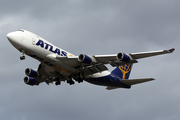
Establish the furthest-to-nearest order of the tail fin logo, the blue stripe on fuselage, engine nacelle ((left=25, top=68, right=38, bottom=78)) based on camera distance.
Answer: the tail fin logo < the blue stripe on fuselage < engine nacelle ((left=25, top=68, right=38, bottom=78))

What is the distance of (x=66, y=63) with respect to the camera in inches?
1556

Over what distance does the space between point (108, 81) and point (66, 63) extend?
8.48 metres

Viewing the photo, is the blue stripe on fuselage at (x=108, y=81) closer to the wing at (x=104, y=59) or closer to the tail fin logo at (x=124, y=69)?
the tail fin logo at (x=124, y=69)

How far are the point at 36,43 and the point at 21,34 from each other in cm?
210

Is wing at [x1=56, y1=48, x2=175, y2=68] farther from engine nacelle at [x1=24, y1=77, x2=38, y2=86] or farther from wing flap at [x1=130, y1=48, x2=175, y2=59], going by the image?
engine nacelle at [x1=24, y1=77, x2=38, y2=86]

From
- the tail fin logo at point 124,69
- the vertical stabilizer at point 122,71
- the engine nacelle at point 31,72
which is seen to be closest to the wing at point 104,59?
the engine nacelle at point 31,72

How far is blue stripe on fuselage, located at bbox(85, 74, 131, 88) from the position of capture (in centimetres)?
4444

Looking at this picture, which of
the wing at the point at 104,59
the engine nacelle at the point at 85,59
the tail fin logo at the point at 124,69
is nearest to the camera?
the wing at the point at 104,59

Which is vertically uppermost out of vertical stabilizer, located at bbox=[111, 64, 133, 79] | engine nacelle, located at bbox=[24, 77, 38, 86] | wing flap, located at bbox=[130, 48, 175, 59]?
vertical stabilizer, located at bbox=[111, 64, 133, 79]

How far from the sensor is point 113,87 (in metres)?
48.3

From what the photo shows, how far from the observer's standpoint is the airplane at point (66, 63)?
37.0 m

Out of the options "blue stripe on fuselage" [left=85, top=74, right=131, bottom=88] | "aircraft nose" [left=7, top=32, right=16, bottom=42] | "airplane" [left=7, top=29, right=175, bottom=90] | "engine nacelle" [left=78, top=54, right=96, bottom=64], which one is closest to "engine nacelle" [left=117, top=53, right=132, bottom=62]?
"airplane" [left=7, top=29, right=175, bottom=90]

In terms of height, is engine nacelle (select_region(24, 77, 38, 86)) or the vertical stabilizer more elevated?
the vertical stabilizer

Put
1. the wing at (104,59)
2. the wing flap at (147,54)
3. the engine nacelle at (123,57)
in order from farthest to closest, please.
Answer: the wing at (104,59)
the engine nacelle at (123,57)
the wing flap at (147,54)
